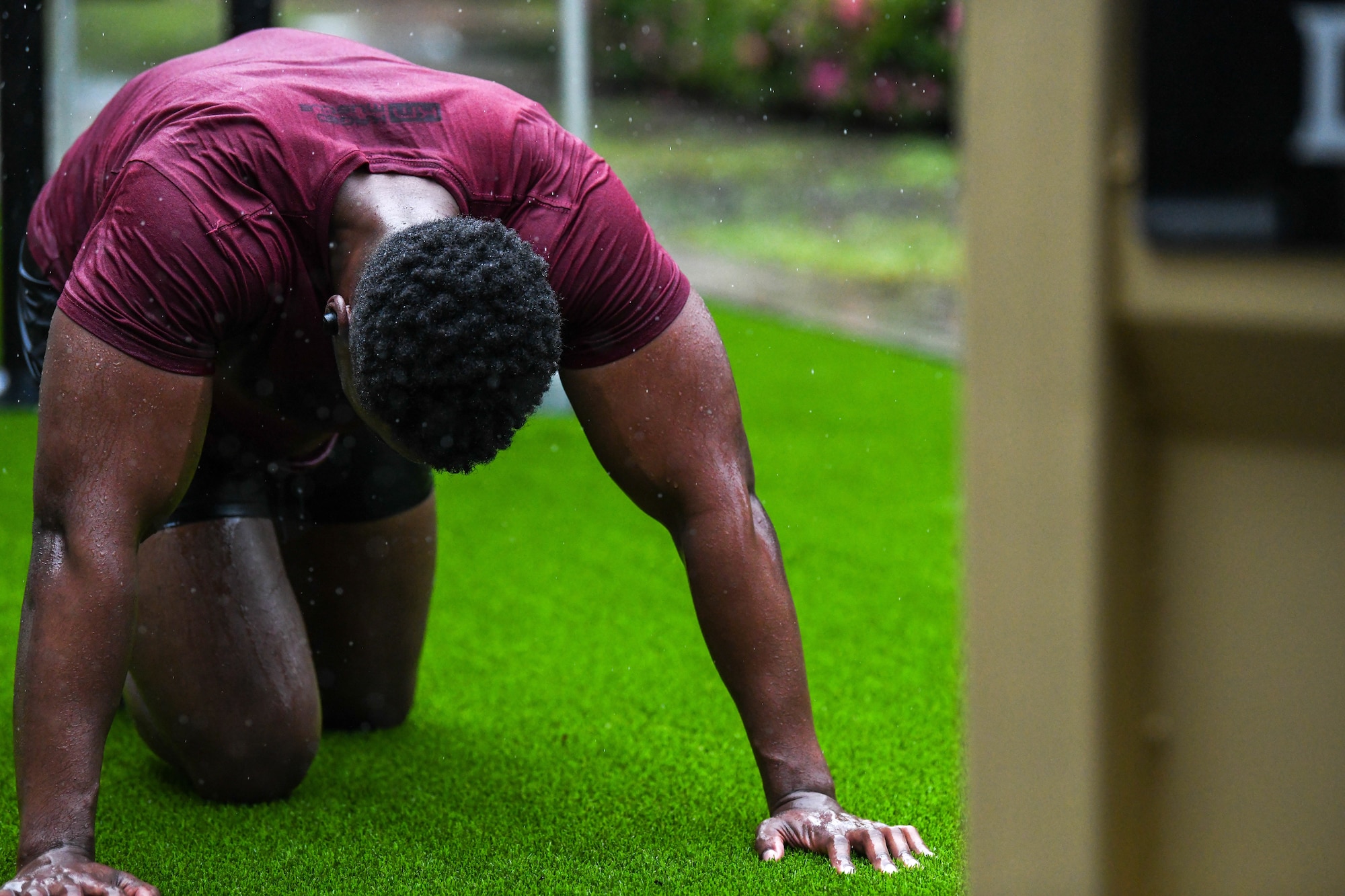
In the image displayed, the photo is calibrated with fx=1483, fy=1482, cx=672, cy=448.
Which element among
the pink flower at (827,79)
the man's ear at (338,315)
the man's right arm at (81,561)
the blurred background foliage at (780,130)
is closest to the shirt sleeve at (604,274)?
the man's ear at (338,315)

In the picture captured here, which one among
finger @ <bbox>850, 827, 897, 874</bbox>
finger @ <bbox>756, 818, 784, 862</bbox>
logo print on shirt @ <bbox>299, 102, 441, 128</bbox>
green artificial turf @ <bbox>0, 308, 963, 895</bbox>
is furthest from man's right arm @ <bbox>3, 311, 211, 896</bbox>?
finger @ <bbox>850, 827, 897, 874</bbox>

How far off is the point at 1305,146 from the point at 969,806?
0.45 meters

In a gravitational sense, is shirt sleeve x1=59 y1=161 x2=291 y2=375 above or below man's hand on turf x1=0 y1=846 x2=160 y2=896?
above

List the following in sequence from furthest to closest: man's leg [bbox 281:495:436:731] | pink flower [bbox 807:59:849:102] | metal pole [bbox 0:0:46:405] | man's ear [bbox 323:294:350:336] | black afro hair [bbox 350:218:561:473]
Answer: pink flower [bbox 807:59:849:102] < metal pole [bbox 0:0:46:405] < man's leg [bbox 281:495:436:731] < man's ear [bbox 323:294:350:336] < black afro hair [bbox 350:218:561:473]

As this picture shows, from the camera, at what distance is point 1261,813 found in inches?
37.3

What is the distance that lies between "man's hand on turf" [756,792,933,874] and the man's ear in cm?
89

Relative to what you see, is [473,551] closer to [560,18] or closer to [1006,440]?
[560,18]

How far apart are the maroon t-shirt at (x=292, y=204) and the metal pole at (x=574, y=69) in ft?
11.3

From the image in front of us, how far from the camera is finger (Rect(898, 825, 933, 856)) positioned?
205 cm

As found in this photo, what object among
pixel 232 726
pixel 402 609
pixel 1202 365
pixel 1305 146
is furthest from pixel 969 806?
pixel 402 609

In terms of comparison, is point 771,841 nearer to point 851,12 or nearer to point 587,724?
point 587,724

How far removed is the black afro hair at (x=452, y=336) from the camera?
1.73 meters

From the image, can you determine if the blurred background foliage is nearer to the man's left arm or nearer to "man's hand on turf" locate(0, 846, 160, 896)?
the man's left arm

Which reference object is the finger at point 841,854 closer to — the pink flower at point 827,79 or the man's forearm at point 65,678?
the man's forearm at point 65,678
